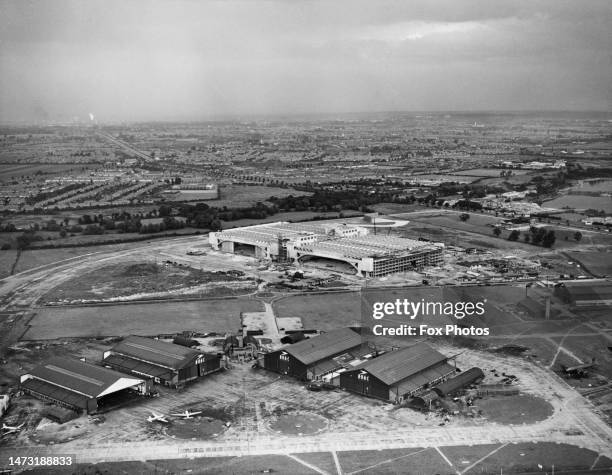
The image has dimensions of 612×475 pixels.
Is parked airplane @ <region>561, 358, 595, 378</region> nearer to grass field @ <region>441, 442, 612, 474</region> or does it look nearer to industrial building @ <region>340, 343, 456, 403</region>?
industrial building @ <region>340, 343, 456, 403</region>

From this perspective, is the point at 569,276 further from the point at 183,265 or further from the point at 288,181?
the point at 288,181

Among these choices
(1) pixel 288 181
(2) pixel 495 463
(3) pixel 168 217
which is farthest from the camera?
(1) pixel 288 181

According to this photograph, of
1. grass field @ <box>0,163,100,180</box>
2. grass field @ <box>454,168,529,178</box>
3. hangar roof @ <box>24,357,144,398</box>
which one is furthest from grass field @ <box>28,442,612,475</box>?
grass field @ <box>454,168,529,178</box>

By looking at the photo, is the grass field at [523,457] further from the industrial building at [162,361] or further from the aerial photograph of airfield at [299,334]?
the industrial building at [162,361]

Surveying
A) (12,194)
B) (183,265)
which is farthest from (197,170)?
(183,265)

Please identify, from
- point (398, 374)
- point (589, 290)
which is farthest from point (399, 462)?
point (589, 290)
